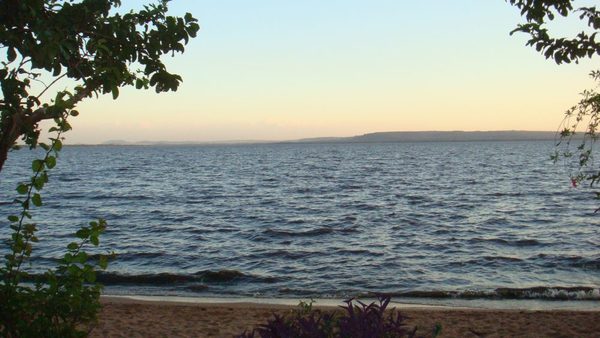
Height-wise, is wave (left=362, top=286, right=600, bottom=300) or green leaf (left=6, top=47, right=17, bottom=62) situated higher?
green leaf (left=6, top=47, right=17, bottom=62)

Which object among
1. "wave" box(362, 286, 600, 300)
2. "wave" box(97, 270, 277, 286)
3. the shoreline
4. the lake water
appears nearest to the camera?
the shoreline

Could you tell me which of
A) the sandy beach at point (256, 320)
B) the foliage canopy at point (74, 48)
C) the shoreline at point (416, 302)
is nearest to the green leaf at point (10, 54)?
the foliage canopy at point (74, 48)

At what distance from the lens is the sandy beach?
9.20 meters

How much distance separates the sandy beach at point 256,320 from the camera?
30.2 feet

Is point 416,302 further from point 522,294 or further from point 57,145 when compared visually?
point 57,145

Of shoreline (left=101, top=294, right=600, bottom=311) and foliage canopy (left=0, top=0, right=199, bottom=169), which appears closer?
foliage canopy (left=0, top=0, right=199, bottom=169)

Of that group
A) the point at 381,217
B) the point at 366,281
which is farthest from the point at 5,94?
the point at 381,217

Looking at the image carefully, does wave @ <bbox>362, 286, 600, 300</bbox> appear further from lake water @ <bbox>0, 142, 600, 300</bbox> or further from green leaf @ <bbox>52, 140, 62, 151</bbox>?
green leaf @ <bbox>52, 140, 62, 151</bbox>

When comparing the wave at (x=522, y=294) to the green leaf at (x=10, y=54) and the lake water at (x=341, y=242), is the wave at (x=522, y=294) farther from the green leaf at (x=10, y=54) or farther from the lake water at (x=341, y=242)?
the green leaf at (x=10, y=54)

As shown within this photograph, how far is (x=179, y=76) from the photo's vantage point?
4777 mm

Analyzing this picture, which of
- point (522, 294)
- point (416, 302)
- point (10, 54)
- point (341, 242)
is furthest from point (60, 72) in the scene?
point (341, 242)

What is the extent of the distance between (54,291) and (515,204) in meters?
29.8

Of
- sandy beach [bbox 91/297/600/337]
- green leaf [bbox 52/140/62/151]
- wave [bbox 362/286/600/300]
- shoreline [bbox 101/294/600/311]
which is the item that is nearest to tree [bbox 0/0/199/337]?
green leaf [bbox 52/140/62/151]

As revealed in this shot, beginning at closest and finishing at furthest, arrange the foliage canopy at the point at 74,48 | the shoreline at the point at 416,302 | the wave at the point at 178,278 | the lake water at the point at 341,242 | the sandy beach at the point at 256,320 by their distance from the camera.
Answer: the foliage canopy at the point at 74,48
the sandy beach at the point at 256,320
the shoreline at the point at 416,302
the lake water at the point at 341,242
the wave at the point at 178,278
